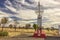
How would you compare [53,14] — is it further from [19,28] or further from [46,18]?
[19,28]

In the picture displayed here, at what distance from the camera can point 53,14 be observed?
1656 centimetres

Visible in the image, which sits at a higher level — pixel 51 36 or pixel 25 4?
pixel 25 4

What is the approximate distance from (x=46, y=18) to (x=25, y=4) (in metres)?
0.93

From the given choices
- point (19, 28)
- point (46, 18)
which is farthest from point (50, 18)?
point (19, 28)

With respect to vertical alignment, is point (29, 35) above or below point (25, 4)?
below

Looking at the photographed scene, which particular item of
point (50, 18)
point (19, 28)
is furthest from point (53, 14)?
point (19, 28)

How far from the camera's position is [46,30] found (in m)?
16.5

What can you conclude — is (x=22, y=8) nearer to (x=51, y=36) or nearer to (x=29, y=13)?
(x=29, y=13)

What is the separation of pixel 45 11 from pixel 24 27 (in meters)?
0.97

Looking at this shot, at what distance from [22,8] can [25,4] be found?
0.61ft

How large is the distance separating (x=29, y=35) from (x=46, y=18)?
879 millimetres

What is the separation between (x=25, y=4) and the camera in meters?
16.6

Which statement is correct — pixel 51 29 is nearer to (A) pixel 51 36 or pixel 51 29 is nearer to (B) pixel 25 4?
(A) pixel 51 36

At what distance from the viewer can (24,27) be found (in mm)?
16547
